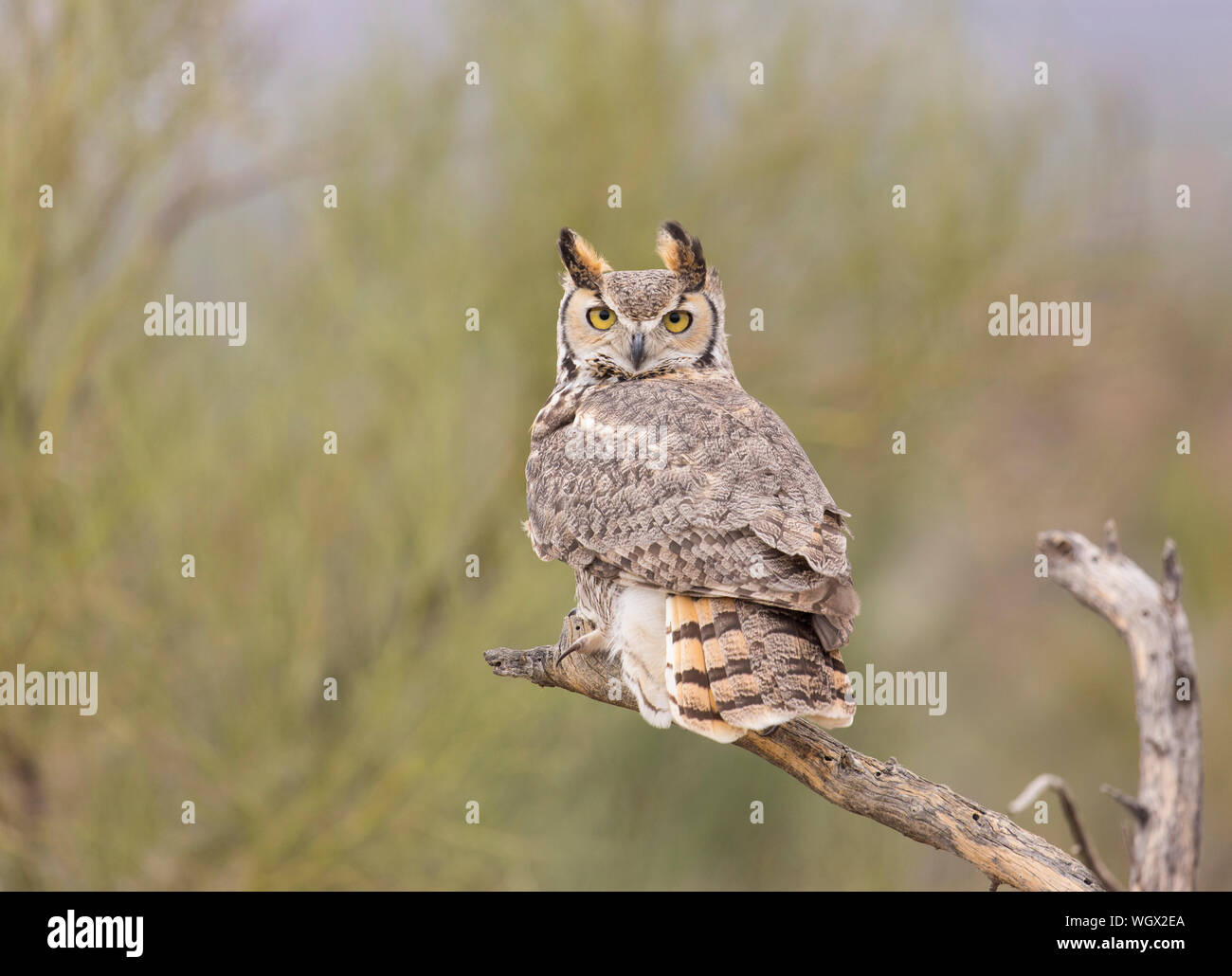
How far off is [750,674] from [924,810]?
0.48 metres

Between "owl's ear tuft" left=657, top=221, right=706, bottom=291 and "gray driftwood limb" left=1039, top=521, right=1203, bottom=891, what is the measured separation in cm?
126

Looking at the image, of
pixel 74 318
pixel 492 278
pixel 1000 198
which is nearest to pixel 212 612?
pixel 74 318

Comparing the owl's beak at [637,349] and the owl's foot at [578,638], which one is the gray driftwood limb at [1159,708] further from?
the owl's foot at [578,638]

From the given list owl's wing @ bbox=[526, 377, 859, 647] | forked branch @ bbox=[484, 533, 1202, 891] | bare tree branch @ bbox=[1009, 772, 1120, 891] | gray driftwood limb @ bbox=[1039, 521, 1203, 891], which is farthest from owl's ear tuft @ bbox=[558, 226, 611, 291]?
bare tree branch @ bbox=[1009, 772, 1120, 891]

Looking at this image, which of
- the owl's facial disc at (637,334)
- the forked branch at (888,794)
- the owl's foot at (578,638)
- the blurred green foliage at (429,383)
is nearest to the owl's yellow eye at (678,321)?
the owl's facial disc at (637,334)

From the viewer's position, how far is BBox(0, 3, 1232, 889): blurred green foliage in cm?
654

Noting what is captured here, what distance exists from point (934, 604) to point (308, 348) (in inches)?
301

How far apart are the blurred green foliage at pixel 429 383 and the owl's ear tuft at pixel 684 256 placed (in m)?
3.83

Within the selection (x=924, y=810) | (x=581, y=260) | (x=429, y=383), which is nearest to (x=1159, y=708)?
(x=924, y=810)

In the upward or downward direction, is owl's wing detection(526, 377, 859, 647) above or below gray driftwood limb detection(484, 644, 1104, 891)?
above

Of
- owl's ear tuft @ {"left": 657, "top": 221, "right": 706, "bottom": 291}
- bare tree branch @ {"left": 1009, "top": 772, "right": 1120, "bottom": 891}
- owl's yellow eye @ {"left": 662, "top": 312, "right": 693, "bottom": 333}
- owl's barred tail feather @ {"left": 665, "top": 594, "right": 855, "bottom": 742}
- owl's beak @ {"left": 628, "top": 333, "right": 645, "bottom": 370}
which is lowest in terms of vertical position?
bare tree branch @ {"left": 1009, "top": 772, "right": 1120, "bottom": 891}

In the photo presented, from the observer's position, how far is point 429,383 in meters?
6.77

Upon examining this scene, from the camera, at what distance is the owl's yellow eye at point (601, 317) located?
2.92 meters

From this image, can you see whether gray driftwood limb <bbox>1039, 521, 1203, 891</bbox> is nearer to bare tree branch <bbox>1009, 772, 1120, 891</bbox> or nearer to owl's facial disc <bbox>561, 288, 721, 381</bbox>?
bare tree branch <bbox>1009, 772, 1120, 891</bbox>
